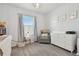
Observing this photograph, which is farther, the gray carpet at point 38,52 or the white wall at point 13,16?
the white wall at point 13,16

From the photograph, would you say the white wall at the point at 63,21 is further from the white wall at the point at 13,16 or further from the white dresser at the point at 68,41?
the white wall at the point at 13,16

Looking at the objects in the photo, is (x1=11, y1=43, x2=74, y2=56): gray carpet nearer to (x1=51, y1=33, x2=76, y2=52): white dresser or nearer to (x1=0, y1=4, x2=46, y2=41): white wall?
(x1=51, y1=33, x2=76, y2=52): white dresser

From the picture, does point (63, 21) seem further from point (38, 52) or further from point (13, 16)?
point (13, 16)

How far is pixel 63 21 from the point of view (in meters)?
3.88

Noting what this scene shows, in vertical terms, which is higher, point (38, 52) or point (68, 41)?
point (68, 41)

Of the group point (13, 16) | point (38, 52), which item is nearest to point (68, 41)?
point (38, 52)

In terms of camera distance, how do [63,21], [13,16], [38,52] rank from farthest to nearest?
[63,21] → [13,16] → [38,52]

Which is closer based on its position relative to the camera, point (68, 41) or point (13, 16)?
point (68, 41)

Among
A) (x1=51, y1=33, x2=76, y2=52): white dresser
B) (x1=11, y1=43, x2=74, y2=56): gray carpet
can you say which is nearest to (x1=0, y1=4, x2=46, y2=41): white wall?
(x1=11, y1=43, x2=74, y2=56): gray carpet

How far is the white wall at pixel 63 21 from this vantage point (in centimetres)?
324

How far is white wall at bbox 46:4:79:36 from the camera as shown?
10.6ft

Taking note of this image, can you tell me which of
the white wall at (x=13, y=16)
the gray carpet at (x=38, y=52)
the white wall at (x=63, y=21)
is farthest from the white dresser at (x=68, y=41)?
the white wall at (x=13, y=16)

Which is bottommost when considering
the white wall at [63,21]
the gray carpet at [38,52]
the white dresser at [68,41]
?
the gray carpet at [38,52]

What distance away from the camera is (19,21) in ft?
11.7
